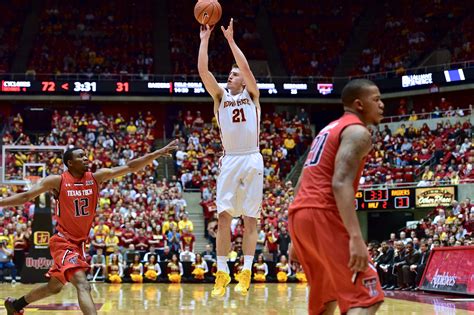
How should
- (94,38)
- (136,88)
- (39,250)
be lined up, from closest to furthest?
(39,250), (136,88), (94,38)

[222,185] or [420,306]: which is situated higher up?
[222,185]

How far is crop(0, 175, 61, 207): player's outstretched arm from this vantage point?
9724 millimetres

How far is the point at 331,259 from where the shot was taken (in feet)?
19.4

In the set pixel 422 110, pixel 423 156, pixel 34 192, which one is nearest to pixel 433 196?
pixel 423 156

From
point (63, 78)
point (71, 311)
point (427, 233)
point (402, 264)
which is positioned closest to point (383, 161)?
point (427, 233)

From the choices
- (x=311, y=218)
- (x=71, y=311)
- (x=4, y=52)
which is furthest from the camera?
(x=4, y=52)

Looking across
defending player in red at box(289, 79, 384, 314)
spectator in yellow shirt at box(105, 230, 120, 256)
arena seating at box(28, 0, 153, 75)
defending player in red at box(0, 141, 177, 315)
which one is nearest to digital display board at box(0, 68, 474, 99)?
arena seating at box(28, 0, 153, 75)

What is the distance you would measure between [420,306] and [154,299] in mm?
5477

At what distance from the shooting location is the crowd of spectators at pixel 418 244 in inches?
814

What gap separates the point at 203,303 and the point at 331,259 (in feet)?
31.4

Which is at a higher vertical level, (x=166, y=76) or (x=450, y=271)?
(x=166, y=76)

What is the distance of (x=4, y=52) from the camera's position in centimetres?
3947

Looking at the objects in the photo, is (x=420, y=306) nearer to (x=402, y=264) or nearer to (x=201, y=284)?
(x=402, y=264)

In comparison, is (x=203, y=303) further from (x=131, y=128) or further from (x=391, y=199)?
(x=131, y=128)
